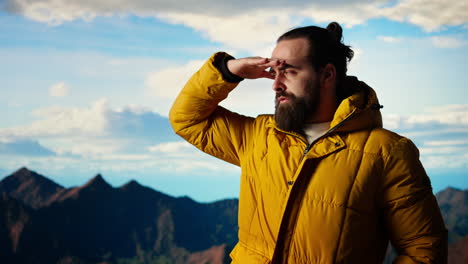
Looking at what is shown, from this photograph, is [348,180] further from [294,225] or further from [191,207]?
[191,207]

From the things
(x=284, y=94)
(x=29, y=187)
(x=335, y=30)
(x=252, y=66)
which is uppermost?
(x=335, y=30)

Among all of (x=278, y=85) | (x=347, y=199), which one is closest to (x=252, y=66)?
(x=278, y=85)

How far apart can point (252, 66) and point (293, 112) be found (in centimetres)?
31

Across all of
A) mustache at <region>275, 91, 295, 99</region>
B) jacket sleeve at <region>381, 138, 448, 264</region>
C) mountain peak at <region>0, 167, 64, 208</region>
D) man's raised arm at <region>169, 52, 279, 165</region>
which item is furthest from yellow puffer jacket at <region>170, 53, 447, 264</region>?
mountain peak at <region>0, 167, 64, 208</region>

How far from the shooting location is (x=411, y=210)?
216 centimetres

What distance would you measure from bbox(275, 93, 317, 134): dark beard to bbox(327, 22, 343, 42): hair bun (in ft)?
1.31

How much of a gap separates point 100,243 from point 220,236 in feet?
7.84

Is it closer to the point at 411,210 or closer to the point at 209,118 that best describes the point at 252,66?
the point at 209,118

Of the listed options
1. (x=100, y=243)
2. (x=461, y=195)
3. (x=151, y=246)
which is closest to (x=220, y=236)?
(x=151, y=246)

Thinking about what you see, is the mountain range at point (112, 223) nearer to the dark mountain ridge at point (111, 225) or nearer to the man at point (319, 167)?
the dark mountain ridge at point (111, 225)

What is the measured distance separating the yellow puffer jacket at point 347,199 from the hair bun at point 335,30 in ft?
1.15

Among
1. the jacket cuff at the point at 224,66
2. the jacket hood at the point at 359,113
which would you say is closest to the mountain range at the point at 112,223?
the jacket cuff at the point at 224,66

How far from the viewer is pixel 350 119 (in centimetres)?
224

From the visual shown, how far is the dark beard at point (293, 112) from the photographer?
2.33 metres
